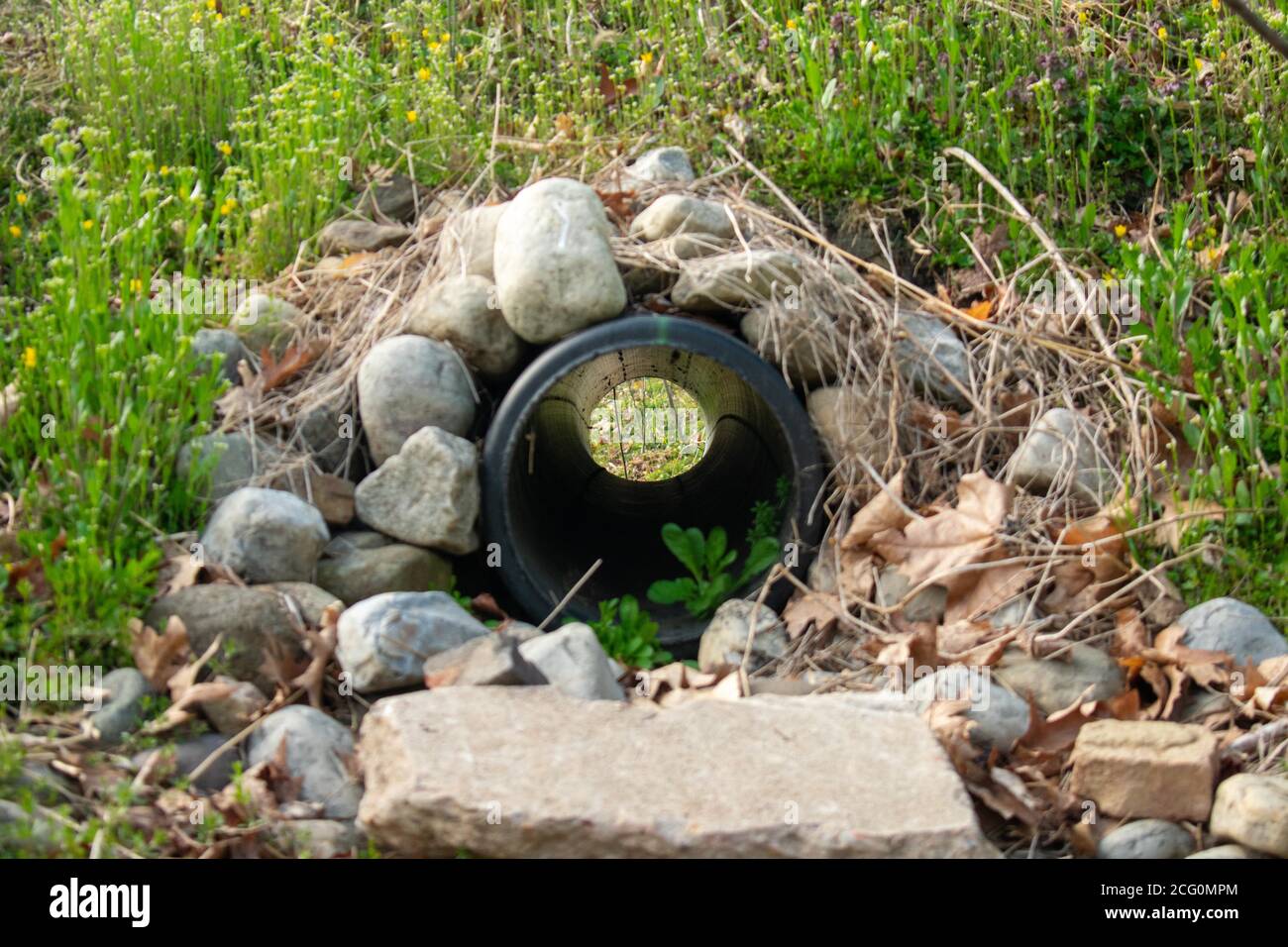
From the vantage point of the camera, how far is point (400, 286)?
5.35 metres

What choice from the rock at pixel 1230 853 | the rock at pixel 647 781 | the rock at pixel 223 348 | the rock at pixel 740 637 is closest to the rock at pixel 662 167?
the rock at pixel 223 348

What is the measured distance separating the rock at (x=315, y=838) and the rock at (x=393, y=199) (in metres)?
3.13

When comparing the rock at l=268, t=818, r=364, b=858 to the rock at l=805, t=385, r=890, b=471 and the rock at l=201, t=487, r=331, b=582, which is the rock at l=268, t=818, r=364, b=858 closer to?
the rock at l=201, t=487, r=331, b=582

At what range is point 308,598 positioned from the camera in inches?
165

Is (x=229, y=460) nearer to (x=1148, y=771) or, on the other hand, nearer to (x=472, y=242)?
(x=472, y=242)

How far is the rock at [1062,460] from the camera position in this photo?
4797 mm

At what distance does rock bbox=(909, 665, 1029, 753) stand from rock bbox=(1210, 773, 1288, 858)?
0.58 meters

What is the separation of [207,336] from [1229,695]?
355 centimetres

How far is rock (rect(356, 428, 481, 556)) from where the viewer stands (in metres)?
4.70

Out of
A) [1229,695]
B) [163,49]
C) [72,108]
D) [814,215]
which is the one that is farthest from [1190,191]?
[72,108]

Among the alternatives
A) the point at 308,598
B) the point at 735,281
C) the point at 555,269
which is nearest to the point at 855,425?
the point at 735,281

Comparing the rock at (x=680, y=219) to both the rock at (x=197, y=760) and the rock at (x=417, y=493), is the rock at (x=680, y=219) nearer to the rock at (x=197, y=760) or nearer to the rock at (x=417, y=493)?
the rock at (x=417, y=493)

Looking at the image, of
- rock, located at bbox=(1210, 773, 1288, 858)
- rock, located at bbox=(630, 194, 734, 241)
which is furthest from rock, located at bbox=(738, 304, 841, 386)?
rock, located at bbox=(1210, 773, 1288, 858)

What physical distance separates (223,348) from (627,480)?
237 centimetres
